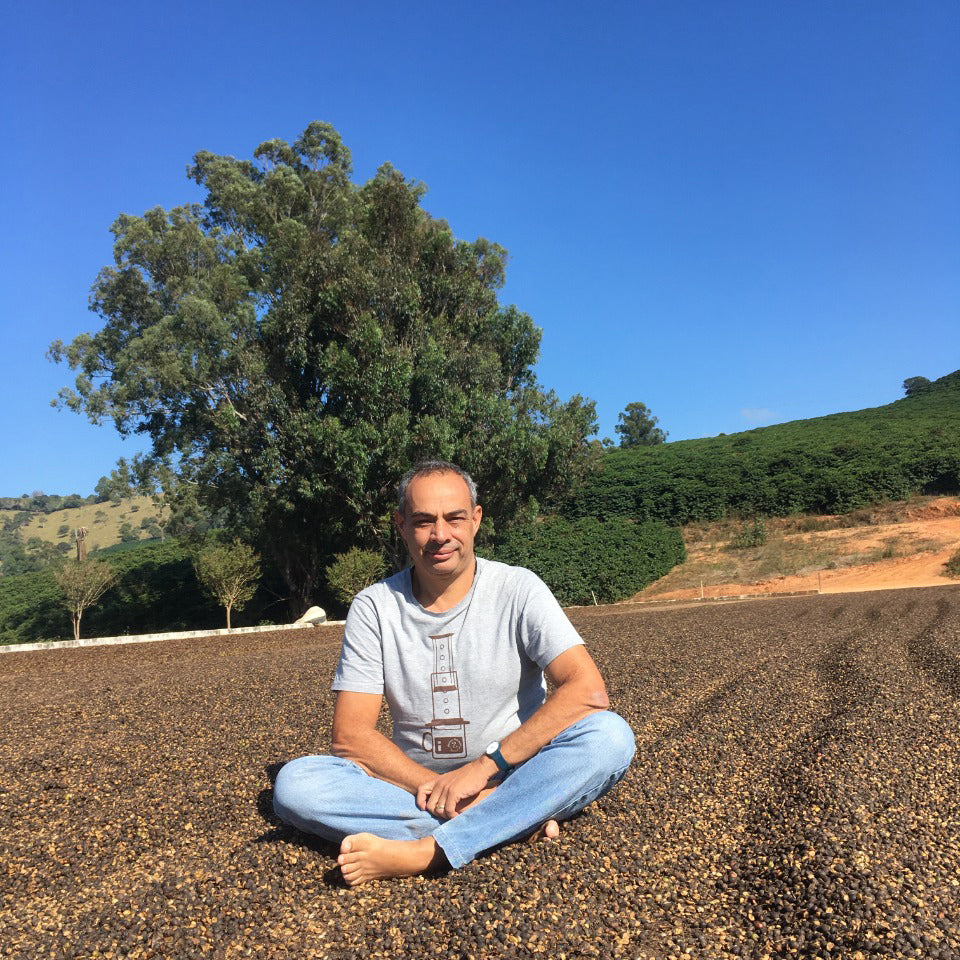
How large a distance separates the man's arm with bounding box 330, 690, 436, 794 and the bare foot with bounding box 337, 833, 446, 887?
8.4 inches

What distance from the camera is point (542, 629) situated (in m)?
2.63

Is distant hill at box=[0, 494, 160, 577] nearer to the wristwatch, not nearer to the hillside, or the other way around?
the hillside

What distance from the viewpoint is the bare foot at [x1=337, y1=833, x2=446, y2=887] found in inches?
92.7

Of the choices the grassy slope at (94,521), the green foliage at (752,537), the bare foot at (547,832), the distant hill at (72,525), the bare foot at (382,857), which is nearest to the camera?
the bare foot at (382,857)

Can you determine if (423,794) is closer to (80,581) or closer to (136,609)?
(80,581)

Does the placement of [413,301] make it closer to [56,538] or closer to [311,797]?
[311,797]

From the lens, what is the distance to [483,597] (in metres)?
2.76

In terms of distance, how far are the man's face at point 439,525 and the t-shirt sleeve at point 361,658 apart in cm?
30

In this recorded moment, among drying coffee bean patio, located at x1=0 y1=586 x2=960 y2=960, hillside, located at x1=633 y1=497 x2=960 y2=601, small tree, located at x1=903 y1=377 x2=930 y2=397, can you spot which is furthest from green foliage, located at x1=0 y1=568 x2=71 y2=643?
small tree, located at x1=903 y1=377 x2=930 y2=397

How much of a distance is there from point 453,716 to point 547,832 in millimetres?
539

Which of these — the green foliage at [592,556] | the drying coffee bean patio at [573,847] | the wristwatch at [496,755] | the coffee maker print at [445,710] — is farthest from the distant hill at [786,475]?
the wristwatch at [496,755]

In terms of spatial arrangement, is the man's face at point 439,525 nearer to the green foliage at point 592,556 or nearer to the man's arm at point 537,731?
the man's arm at point 537,731

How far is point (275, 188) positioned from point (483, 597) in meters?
21.6

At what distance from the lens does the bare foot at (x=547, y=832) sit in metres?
2.61
